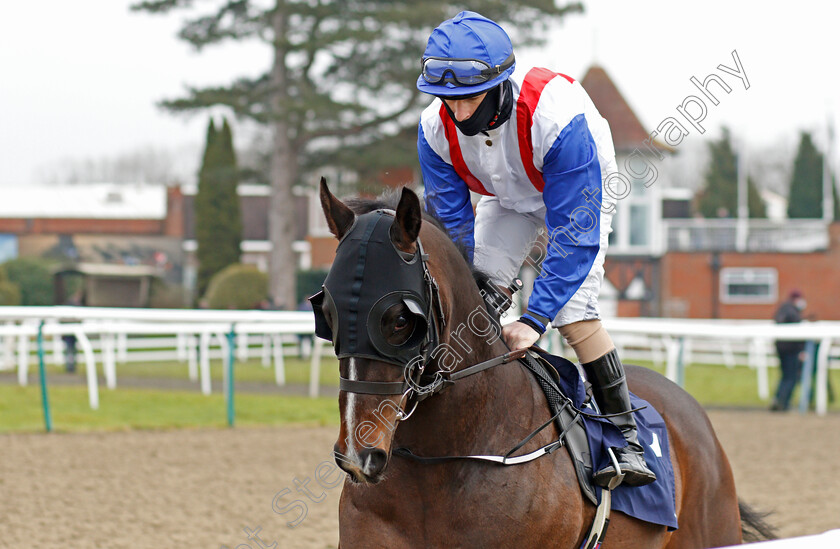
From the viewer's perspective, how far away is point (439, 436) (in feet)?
7.30

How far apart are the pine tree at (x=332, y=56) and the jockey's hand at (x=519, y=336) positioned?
14.2 m

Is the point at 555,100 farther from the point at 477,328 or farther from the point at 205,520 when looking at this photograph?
the point at 205,520

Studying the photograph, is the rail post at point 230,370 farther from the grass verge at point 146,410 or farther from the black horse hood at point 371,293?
the black horse hood at point 371,293

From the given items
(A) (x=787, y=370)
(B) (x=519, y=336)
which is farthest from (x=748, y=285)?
(B) (x=519, y=336)

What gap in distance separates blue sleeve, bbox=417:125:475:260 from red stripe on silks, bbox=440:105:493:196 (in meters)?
0.03

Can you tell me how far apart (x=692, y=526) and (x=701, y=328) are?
6.22 m

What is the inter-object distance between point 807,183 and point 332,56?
89.4ft

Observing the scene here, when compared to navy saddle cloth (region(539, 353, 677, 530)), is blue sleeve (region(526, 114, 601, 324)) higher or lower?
higher

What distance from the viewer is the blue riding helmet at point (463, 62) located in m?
2.23

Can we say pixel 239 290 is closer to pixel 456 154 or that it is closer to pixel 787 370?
pixel 787 370

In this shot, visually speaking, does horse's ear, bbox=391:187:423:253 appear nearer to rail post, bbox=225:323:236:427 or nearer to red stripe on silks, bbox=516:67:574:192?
red stripe on silks, bbox=516:67:574:192

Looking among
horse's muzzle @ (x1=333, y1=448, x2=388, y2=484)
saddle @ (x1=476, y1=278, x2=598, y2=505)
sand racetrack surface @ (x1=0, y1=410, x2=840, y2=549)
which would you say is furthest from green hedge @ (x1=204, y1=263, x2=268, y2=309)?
horse's muzzle @ (x1=333, y1=448, x2=388, y2=484)

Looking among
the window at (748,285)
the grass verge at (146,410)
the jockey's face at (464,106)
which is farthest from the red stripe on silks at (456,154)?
the window at (748,285)

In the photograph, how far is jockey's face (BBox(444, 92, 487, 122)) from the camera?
2.30 meters
